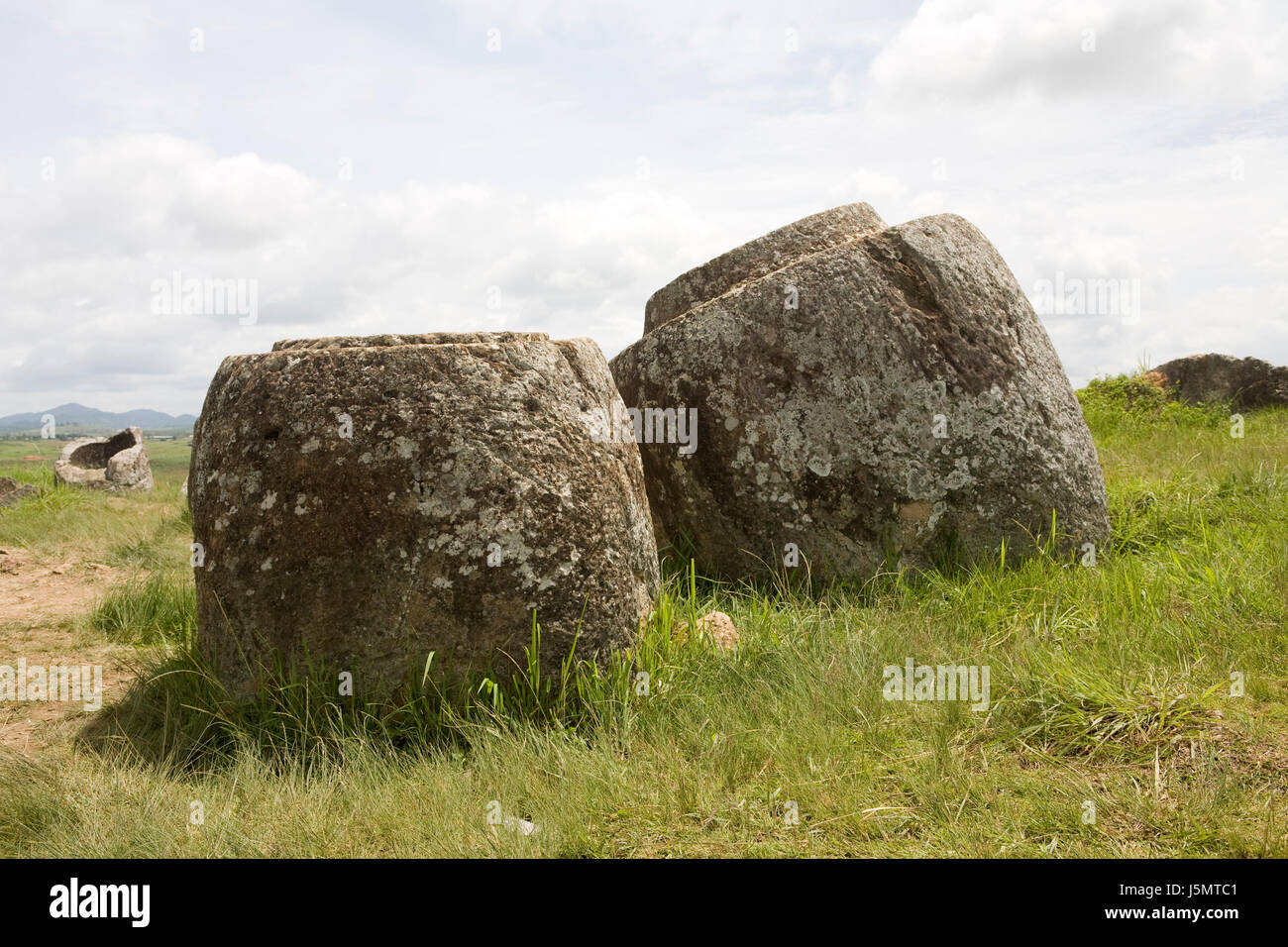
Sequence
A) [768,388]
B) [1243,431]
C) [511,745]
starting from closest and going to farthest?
[511,745], [768,388], [1243,431]

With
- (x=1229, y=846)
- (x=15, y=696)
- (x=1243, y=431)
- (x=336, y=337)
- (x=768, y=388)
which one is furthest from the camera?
(x=1243, y=431)

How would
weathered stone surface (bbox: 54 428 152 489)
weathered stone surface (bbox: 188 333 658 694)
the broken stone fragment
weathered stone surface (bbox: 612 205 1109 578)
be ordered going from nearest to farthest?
weathered stone surface (bbox: 188 333 658 694), the broken stone fragment, weathered stone surface (bbox: 612 205 1109 578), weathered stone surface (bbox: 54 428 152 489)

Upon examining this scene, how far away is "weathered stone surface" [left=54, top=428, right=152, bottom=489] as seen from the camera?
14.9 meters

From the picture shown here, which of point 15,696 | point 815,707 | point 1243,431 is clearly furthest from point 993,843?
point 1243,431

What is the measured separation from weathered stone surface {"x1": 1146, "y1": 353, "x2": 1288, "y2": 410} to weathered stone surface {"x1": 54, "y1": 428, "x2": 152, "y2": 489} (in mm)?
15216

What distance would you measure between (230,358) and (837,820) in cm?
326

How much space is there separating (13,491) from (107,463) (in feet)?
11.2

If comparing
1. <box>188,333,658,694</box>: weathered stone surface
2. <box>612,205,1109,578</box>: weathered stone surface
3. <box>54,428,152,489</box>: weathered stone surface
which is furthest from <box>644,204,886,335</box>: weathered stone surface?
<box>54,428,152,489</box>: weathered stone surface

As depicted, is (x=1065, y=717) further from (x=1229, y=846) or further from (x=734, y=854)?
(x=734, y=854)

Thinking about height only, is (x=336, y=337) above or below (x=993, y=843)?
A: above

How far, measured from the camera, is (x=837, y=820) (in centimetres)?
310
